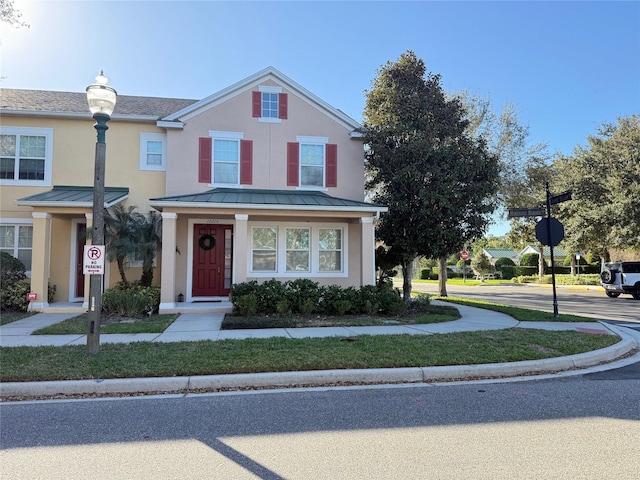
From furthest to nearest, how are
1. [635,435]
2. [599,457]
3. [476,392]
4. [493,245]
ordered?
1. [493,245]
2. [476,392]
3. [635,435]
4. [599,457]

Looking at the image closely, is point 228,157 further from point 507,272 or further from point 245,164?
point 507,272

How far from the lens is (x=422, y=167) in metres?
12.6

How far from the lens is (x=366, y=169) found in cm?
1505

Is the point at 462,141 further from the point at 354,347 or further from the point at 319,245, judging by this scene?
the point at 354,347

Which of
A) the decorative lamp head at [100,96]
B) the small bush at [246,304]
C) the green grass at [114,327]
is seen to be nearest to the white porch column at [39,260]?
the green grass at [114,327]

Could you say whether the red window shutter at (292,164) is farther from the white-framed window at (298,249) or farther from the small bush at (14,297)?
the small bush at (14,297)

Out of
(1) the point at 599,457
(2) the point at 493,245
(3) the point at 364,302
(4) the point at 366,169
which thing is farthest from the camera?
(2) the point at 493,245

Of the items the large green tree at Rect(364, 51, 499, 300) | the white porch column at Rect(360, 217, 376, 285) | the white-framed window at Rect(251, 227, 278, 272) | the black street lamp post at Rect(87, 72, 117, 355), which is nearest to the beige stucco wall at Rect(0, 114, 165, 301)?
the white-framed window at Rect(251, 227, 278, 272)

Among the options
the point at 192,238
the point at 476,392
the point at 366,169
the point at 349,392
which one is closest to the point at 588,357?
the point at 476,392

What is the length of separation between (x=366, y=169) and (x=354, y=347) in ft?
29.9

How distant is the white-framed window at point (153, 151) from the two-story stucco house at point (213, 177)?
1.3 inches

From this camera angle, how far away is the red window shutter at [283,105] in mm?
13977

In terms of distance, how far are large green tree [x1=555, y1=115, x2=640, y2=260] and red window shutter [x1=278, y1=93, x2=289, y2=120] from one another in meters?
21.3

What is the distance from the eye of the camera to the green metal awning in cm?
1109
